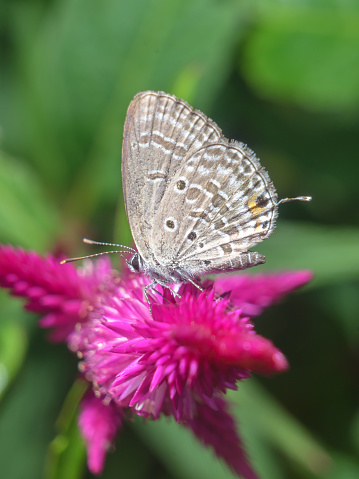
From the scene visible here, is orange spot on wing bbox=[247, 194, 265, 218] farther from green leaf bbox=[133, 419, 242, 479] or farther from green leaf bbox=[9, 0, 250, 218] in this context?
green leaf bbox=[133, 419, 242, 479]

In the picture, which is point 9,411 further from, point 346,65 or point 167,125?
point 346,65

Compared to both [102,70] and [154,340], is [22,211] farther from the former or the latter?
[154,340]

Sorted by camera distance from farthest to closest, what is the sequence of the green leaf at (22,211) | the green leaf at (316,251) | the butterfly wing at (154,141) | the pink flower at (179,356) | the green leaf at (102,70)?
the green leaf at (102,70) < the green leaf at (22,211) < the green leaf at (316,251) < the butterfly wing at (154,141) < the pink flower at (179,356)

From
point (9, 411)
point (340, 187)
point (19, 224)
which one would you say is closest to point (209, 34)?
point (340, 187)

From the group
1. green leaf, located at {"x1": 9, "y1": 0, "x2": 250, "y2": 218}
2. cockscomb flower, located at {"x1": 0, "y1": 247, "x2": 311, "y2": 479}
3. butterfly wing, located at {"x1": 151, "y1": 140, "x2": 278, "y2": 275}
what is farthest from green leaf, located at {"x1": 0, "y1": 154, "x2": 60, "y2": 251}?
butterfly wing, located at {"x1": 151, "y1": 140, "x2": 278, "y2": 275}

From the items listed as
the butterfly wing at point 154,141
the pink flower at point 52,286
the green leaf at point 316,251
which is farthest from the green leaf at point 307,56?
the pink flower at point 52,286

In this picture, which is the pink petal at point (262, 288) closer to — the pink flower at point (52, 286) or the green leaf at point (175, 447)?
the pink flower at point (52, 286)
